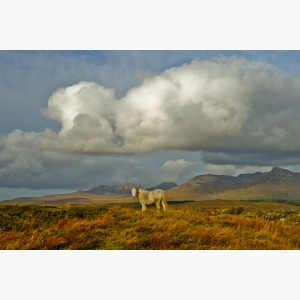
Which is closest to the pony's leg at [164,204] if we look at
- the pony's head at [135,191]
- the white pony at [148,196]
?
the white pony at [148,196]

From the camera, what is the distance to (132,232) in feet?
47.0

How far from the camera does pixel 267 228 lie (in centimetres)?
1611

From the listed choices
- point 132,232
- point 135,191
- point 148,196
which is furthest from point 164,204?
point 132,232

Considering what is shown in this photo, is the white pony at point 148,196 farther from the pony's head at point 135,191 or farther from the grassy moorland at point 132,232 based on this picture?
the grassy moorland at point 132,232

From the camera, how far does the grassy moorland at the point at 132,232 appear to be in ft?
43.1

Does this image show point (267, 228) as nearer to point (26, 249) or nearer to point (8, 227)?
point (26, 249)

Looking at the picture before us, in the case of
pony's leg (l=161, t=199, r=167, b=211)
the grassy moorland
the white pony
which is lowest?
the grassy moorland

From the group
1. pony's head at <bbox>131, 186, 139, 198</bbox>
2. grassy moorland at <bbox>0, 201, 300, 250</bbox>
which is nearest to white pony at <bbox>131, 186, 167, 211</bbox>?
pony's head at <bbox>131, 186, 139, 198</bbox>

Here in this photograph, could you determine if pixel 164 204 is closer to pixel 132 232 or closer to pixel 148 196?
pixel 148 196

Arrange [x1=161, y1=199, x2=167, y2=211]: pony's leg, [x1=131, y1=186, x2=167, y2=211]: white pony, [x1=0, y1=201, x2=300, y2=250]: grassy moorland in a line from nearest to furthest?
[x1=0, y1=201, x2=300, y2=250]: grassy moorland < [x1=131, y1=186, x2=167, y2=211]: white pony < [x1=161, y1=199, x2=167, y2=211]: pony's leg

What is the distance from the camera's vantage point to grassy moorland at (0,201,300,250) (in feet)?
43.1

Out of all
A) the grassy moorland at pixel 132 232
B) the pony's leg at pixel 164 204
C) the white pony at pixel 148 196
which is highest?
the white pony at pixel 148 196

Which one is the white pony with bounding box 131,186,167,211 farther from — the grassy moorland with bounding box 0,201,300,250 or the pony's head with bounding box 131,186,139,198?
the grassy moorland with bounding box 0,201,300,250

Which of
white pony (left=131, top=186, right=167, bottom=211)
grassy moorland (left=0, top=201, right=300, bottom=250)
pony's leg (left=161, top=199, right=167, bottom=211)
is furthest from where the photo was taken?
pony's leg (left=161, top=199, right=167, bottom=211)
